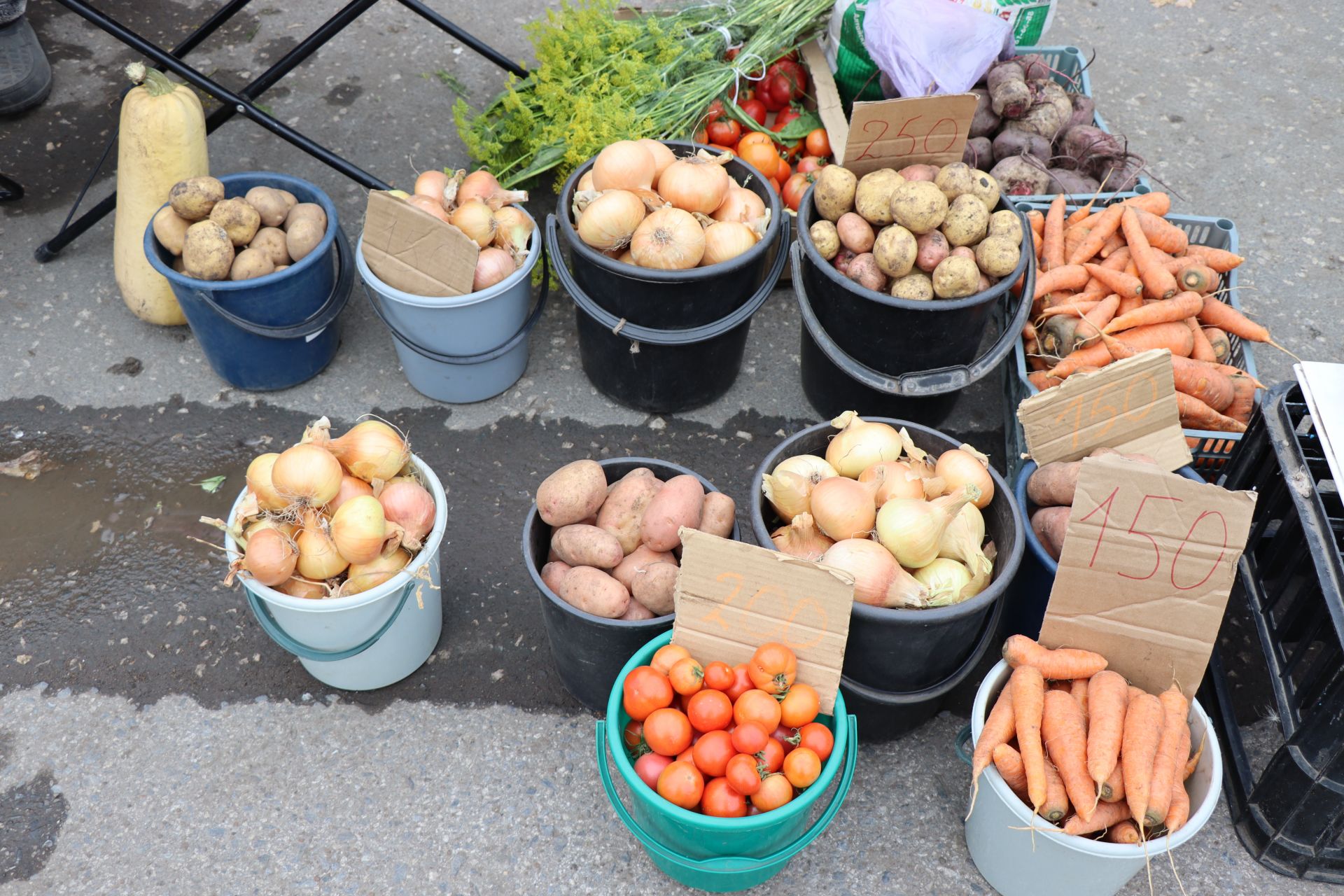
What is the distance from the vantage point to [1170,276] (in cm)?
313

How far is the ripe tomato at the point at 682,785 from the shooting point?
6.21 ft

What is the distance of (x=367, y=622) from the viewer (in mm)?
2377

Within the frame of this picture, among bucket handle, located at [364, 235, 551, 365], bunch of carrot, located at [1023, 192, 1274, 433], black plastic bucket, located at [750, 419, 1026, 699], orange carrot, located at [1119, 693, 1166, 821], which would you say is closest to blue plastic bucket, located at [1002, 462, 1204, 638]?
black plastic bucket, located at [750, 419, 1026, 699]

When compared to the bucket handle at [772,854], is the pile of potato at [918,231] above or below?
above

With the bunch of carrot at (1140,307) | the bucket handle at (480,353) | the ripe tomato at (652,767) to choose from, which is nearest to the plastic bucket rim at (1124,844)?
the ripe tomato at (652,767)

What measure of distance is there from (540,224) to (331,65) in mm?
1933

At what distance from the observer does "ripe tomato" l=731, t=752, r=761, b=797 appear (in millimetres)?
1877

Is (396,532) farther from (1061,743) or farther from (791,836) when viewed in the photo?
(1061,743)

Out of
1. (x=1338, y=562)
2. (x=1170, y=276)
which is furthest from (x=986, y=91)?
(x=1338, y=562)

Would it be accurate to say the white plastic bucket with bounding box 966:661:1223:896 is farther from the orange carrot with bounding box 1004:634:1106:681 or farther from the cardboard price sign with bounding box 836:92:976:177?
the cardboard price sign with bounding box 836:92:976:177

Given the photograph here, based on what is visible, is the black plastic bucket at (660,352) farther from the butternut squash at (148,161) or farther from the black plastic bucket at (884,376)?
the butternut squash at (148,161)

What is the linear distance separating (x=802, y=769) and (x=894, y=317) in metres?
1.51

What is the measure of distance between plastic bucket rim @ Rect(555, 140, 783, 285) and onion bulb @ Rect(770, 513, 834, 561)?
0.94 metres

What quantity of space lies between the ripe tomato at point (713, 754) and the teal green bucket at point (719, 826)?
10cm
